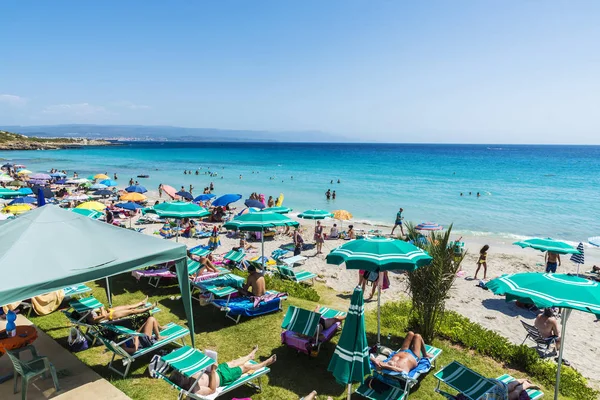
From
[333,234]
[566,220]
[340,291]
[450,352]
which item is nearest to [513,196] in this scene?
[566,220]

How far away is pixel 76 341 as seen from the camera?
6.75 metres

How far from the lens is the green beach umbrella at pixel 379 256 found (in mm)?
5906

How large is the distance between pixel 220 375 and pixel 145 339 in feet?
5.59

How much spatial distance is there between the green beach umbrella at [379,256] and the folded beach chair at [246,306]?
106 inches

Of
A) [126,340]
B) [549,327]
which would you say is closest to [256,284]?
[126,340]

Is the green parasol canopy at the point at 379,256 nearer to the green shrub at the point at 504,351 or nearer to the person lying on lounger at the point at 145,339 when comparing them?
the green shrub at the point at 504,351

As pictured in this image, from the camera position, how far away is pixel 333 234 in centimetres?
2031

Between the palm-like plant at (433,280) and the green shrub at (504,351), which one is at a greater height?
the palm-like plant at (433,280)

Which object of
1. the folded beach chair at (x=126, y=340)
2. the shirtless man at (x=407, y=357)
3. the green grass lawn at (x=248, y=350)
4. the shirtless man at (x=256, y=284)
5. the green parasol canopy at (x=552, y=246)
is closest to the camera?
the shirtless man at (x=407, y=357)

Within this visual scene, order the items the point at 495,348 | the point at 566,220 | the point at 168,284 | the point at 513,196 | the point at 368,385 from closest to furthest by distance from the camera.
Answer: the point at 368,385
the point at 495,348
the point at 168,284
the point at 566,220
the point at 513,196

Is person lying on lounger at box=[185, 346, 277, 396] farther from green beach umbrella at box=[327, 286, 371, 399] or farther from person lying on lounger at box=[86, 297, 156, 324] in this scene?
person lying on lounger at box=[86, 297, 156, 324]

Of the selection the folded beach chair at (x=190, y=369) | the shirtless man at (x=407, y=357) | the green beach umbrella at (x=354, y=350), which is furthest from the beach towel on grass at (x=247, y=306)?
the green beach umbrella at (x=354, y=350)

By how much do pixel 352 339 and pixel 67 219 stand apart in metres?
5.15

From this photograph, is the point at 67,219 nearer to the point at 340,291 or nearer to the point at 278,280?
the point at 278,280
